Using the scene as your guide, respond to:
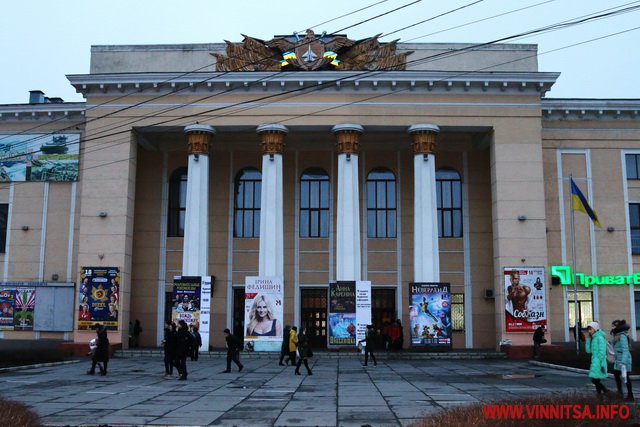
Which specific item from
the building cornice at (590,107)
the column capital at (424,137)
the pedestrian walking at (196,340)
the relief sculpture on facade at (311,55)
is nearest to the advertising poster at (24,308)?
the pedestrian walking at (196,340)

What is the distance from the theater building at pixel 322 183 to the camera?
1266 inches

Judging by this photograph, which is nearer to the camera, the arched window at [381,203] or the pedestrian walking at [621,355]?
the pedestrian walking at [621,355]

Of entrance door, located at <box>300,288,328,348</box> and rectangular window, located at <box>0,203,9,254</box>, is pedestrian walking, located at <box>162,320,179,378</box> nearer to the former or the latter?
entrance door, located at <box>300,288,328,348</box>

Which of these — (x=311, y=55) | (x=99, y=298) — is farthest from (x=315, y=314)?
(x=311, y=55)

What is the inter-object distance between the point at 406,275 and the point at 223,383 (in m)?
17.2

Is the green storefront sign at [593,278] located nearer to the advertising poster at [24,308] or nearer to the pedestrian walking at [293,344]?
the pedestrian walking at [293,344]

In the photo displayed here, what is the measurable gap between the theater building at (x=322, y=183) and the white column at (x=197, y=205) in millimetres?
75

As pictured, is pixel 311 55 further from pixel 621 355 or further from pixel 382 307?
pixel 621 355

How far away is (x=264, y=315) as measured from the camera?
29.3m

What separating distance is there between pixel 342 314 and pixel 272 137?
9387mm

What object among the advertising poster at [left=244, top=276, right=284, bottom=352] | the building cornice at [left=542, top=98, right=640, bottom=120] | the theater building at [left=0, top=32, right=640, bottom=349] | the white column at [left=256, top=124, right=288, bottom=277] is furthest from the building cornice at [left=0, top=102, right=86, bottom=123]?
the building cornice at [left=542, top=98, right=640, bottom=120]

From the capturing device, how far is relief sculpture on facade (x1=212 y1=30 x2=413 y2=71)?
32.8 m

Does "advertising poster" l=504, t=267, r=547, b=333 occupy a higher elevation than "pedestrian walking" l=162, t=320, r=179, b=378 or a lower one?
higher

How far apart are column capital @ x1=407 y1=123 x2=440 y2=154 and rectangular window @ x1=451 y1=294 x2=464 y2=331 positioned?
793 centimetres
